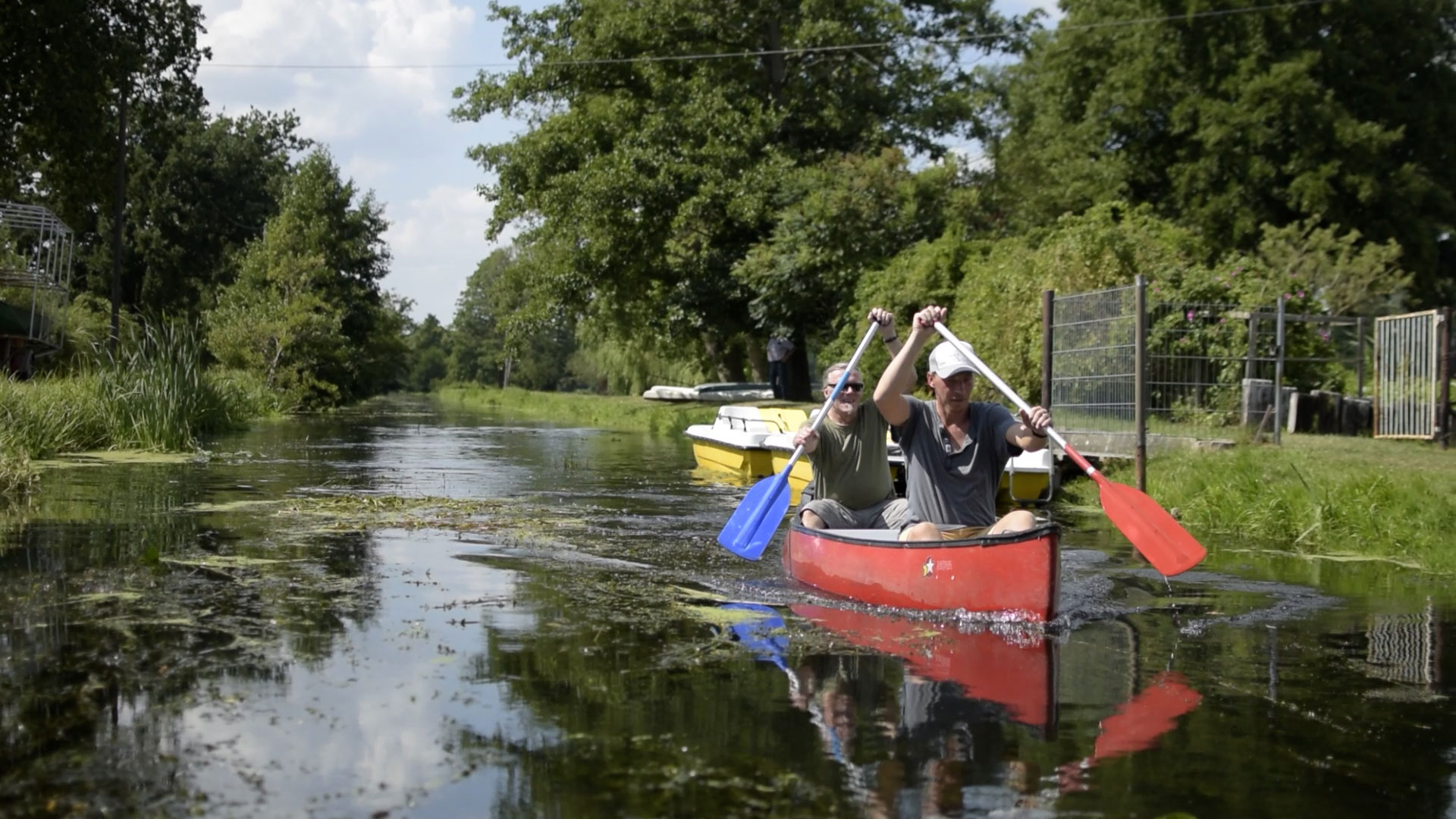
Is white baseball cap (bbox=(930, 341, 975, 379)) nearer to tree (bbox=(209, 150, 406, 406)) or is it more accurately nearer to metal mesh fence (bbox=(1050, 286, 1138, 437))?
metal mesh fence (bbox=(1050, 286, 1138, 437))

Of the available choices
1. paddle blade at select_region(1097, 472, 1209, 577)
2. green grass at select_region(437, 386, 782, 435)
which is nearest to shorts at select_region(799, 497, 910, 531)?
paddle blade at select_region(1097, 472, 1209, 577)

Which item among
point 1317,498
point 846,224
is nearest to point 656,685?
point 1317,498

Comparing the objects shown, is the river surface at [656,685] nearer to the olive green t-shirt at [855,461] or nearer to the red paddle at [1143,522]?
the red paddle at [1143,522]

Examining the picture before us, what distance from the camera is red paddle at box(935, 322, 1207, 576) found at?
8328 millimetres

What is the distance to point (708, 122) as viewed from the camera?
32562 millimetres

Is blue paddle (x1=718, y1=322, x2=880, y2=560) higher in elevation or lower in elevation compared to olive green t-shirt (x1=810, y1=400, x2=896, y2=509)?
lower

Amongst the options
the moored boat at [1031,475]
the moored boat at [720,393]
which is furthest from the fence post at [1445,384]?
the moored boat at [720,393]

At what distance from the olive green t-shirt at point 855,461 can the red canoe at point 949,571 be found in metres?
0.62

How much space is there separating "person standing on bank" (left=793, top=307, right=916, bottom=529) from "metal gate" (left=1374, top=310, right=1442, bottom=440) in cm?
885

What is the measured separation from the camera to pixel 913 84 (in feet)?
111

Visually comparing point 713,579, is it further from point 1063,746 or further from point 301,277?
point 301,277

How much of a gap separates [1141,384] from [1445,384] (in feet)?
13.9

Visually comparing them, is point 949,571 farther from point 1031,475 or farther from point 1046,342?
point 1046,342

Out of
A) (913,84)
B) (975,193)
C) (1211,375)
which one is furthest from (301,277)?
(1211,375)
